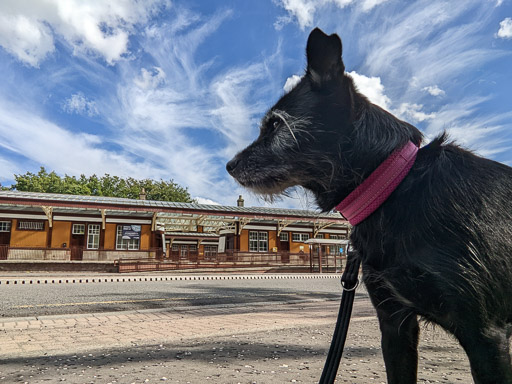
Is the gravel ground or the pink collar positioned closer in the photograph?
the pink collar

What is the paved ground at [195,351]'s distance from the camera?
266 cm

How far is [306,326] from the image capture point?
491 centimetres

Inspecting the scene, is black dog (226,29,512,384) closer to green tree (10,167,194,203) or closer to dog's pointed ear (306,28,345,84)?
dog's pointed ear (306,28,345,84)

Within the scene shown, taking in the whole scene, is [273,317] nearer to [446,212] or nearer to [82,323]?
[82,323]

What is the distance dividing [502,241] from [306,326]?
3.93 metres

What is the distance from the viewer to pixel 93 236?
96.7ft

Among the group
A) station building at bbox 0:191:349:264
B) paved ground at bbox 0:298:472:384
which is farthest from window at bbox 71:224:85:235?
paved ground at bbox 0:298:472:384

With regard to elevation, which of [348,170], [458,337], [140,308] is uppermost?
[348,170]

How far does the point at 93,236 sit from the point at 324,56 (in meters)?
31.4

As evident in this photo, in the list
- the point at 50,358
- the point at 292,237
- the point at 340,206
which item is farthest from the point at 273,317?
the point at 292,237

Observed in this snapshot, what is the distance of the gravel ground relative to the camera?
260 centimetres

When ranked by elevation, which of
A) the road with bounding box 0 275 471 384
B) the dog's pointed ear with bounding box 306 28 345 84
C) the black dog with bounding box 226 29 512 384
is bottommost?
the road with bounding box 0 275 471 384

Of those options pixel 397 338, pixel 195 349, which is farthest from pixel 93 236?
pixel 397 338

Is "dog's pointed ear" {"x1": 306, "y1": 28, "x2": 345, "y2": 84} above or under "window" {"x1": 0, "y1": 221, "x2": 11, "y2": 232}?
under
